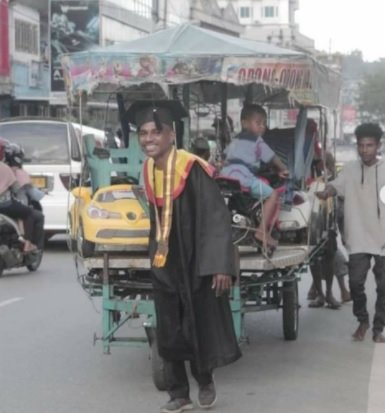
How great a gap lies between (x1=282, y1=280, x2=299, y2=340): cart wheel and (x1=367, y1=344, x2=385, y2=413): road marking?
71 cm

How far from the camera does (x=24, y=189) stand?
1438 centimetres

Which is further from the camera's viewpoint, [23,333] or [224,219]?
[23,333]

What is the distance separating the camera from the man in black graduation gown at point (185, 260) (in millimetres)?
6918

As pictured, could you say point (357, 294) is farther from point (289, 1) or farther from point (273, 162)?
point (289, 1)

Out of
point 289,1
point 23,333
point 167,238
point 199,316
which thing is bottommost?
point 23,333

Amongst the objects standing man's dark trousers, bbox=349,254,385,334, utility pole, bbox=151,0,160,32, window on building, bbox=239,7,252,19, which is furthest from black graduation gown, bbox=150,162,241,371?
window on building, bbox=239,7,252,19

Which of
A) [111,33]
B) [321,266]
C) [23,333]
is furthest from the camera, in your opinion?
[111,33]

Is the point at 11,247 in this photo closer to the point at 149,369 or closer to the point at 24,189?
the point at 24,189

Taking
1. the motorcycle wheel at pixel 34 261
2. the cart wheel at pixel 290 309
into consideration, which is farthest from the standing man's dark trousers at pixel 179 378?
the motorcycle wheel at pixel 34 261

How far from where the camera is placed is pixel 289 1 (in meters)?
158

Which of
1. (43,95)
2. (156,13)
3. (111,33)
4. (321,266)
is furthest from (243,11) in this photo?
(321,266)

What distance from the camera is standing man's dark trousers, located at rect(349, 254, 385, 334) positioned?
30.8 feet

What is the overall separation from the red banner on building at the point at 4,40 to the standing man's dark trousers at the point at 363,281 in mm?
32259

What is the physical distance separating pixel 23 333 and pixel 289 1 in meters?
151
